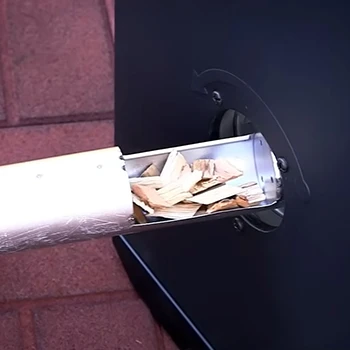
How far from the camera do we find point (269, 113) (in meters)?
0.68

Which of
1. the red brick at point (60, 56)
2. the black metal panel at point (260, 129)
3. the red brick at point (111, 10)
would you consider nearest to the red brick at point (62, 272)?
the black metal panel at point (260, 129)

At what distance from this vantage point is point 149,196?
2.30ft

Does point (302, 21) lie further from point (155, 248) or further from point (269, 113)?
point (155, 248)

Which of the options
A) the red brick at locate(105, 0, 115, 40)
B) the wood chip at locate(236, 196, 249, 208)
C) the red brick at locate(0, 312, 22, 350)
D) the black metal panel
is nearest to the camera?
the black metal panel

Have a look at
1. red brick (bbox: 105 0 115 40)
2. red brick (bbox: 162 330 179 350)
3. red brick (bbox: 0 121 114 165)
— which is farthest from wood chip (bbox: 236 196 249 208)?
red brick (bbox: 105 0 115 40)

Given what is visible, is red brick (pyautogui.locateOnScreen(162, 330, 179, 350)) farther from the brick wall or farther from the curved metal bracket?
the curved metal bracket

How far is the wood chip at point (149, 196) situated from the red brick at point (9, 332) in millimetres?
456

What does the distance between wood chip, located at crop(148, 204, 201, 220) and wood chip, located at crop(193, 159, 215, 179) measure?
41mm

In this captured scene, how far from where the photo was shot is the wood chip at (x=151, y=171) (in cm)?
73

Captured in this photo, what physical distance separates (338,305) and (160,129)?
0.32m

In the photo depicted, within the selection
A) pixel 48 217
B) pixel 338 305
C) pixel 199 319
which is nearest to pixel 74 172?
pixel 48 217

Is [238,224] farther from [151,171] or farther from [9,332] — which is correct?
[9,332]

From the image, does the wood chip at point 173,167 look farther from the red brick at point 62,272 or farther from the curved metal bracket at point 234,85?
the red brick at point 62,272

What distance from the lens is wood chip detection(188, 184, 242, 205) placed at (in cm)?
72
